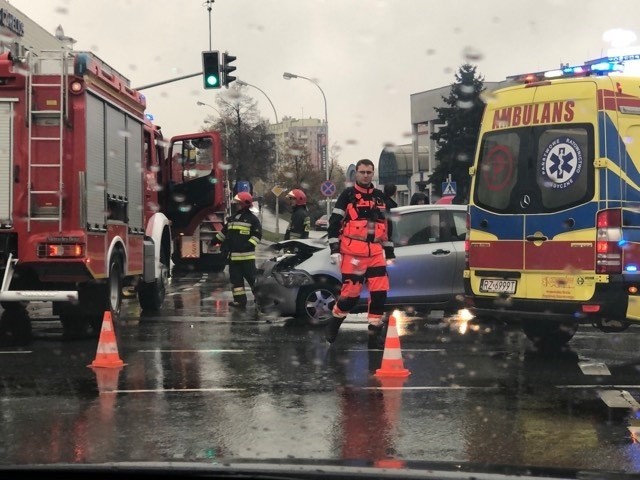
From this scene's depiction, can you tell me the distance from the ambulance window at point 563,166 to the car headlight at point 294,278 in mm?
3721

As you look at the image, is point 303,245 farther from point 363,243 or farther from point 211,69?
point 211,69

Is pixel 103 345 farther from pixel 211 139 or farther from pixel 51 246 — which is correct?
pixel 211 139

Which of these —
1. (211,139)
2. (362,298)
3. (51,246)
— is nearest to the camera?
(51,246)

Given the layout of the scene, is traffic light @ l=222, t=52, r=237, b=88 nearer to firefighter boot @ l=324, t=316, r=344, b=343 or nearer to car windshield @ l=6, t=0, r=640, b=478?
car windshield @ l=6, t=0, r=640, b=478

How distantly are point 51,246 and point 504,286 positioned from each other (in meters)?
4.79

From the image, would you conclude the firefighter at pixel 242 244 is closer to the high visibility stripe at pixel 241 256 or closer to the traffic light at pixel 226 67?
the high visibility stripe at pixel 241 256

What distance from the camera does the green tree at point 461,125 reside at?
142ft

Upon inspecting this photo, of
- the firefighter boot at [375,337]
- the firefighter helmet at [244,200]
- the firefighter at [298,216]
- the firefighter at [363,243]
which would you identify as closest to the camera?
the firefighter at [363,243]

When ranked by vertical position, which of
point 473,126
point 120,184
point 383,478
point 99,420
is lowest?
point 99,420

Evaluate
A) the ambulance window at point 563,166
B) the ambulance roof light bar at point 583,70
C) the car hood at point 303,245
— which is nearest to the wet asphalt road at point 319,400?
the car hood at point 303,245

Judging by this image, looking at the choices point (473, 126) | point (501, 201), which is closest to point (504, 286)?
point (501, 201)

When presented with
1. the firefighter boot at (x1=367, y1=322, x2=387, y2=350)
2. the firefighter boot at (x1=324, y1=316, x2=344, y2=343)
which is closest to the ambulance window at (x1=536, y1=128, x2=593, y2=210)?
the firefighter boot at (x1=367, y1=322, x2=387, y2=350)

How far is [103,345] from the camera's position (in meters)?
7.93

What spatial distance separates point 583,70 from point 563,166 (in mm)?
905
